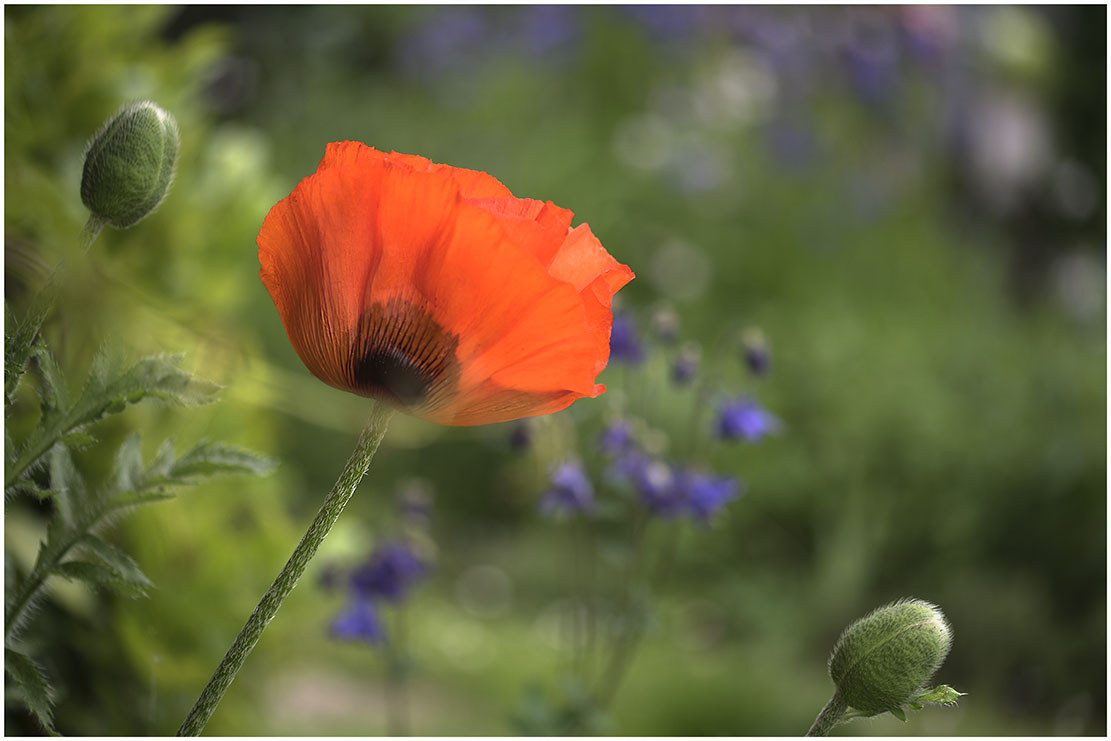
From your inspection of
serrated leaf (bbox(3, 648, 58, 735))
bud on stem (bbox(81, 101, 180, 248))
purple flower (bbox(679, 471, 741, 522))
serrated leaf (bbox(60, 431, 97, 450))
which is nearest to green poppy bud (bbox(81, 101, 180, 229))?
bud on stem (bbox(81, 101, 180, 248))

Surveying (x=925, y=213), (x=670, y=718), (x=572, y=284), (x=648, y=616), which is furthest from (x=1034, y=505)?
(x=572, y=284)

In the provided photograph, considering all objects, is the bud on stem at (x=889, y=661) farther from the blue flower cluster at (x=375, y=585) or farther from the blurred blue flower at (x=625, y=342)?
the blue flower cluster at (x=375, y=585)

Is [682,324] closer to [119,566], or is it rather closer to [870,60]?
[870,60]

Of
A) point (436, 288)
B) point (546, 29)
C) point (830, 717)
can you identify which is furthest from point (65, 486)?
point (546, 29)

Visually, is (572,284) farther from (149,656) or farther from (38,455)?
(149,656)

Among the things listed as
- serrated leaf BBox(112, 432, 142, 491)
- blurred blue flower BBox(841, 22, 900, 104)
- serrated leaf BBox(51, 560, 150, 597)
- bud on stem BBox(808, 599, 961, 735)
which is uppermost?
blurred blue flower BBox(841, 22, 900, 104)

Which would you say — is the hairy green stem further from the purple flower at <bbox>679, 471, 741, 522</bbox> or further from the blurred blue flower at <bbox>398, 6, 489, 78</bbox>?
the blurred blue flower at <bbox>398, 6, 489, 78</bbox>
